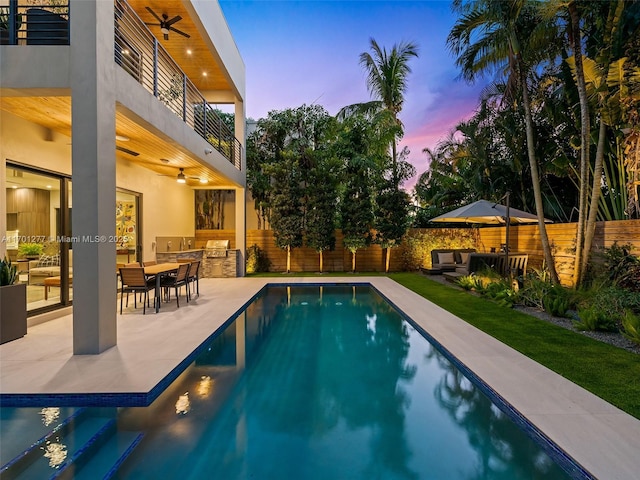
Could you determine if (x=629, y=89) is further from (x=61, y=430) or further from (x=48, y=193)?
(x=48, y=193)

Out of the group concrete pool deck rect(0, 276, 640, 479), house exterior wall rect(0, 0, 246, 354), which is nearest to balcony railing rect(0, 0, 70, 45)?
house exterior wall rect(0, 0, 246, 354)

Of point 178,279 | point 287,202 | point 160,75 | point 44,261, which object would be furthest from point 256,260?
point 44,261

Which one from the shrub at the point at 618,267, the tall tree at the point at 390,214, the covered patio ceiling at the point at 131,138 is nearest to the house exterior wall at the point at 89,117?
the covered patio ceiling at the point at 131,138

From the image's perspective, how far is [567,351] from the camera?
15.3ft

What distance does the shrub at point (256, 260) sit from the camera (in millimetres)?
13977

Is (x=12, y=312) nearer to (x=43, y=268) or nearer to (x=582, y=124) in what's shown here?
(x=43, y=268)

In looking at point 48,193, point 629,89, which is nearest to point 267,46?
point 48,193

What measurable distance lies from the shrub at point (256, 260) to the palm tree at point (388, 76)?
712cm

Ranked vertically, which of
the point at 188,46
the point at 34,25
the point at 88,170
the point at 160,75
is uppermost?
the point at 188,46

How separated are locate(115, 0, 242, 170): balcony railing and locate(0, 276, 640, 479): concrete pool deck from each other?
4.32 metres

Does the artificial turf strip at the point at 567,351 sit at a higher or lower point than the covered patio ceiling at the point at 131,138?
lower

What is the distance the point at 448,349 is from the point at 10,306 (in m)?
6.34

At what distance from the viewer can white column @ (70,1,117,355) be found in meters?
4.34

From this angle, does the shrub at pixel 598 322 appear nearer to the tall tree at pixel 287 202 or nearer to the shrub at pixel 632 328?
the shrub at pixel 632 328
